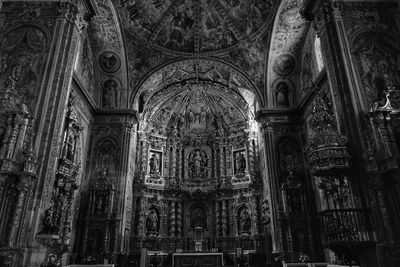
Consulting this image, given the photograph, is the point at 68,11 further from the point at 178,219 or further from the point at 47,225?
the point at 178,219

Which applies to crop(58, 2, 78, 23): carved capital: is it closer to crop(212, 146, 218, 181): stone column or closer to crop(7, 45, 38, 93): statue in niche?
crop(7, 45, 38, 93): statue in niche

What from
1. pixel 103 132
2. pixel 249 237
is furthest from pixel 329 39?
pixel 249 237

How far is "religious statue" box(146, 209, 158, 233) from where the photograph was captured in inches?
853

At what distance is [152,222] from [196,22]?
561 inches

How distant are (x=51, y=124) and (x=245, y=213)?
54.0 feet

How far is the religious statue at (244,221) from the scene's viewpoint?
21845 millimetres

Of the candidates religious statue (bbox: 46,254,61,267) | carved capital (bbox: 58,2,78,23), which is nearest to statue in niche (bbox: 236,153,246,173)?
carved capital (bbox: 58,2,78,23)

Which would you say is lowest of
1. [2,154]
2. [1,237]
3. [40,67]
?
[1,237]

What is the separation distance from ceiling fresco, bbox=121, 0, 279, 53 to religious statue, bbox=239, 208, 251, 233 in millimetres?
11993

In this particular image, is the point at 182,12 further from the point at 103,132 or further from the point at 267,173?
the point at 267,173

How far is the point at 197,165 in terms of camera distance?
24.9m

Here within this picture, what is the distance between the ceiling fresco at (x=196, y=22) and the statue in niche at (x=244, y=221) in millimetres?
11960

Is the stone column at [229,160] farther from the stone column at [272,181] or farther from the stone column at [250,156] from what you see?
the stone column at [272,181]

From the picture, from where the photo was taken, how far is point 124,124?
60.5 ft
